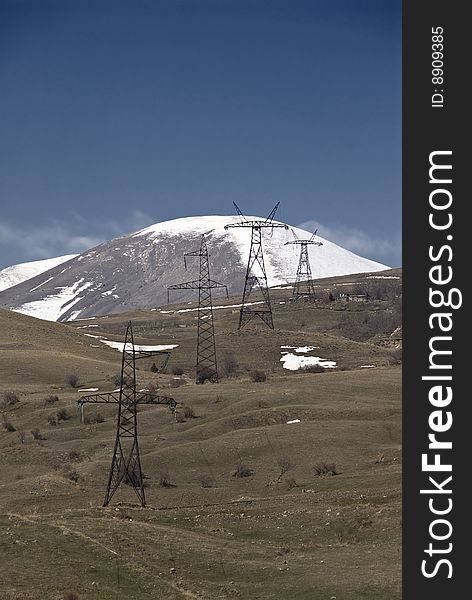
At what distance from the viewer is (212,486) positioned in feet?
161

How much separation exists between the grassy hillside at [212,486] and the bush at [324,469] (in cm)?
10

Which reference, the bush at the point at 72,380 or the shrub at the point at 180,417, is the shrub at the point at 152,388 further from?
the shrub at the point at 180,417

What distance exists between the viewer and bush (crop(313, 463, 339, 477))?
4825 centimetres

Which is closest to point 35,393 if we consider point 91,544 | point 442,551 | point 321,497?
point 321,497

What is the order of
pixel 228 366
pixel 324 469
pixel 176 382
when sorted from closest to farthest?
pixel 324 469 < pixel 176 382 < pixel 228 366

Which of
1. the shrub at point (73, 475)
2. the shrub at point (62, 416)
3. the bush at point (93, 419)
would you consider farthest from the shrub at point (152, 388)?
the shrub at point (73, 475)

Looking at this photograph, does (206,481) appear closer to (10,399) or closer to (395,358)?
(10,399)

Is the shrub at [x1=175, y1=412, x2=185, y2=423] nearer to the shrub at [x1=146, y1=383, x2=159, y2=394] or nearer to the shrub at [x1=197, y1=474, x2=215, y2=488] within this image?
the shrub at [x1=146, y1=383, x2=159, y2=394]

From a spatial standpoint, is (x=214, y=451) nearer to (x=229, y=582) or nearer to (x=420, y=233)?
(x=229, y=582)

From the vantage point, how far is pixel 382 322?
139250 millimetres

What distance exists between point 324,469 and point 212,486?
5379 millimetres

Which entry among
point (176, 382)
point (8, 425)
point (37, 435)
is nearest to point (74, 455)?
point (37, 435)

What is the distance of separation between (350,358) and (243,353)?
449 inches

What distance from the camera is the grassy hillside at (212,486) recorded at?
28.9 meters
